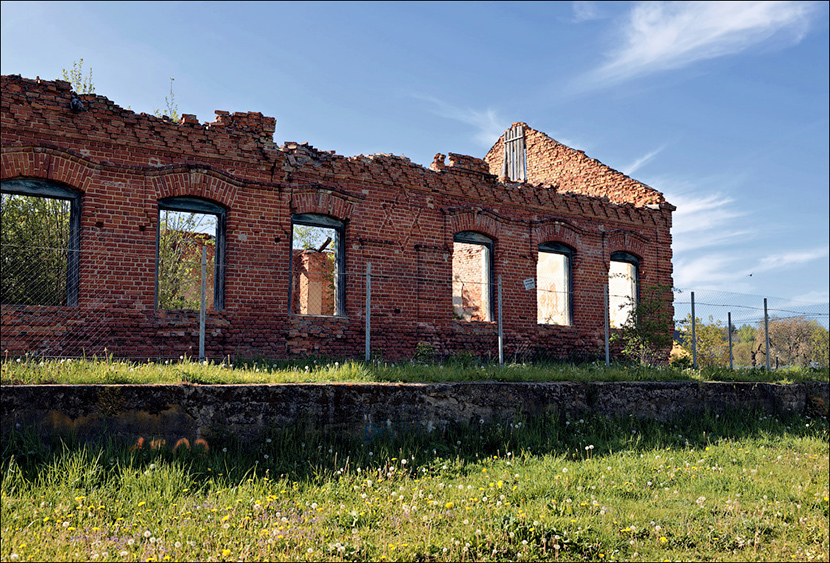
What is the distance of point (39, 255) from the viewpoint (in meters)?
10.1

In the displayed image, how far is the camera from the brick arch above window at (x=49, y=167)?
10609 mm

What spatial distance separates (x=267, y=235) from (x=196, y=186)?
4.92 feet

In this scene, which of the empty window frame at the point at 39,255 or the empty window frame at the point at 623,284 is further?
the empty window frame at the point at 623,284

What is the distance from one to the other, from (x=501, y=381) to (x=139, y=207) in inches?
269

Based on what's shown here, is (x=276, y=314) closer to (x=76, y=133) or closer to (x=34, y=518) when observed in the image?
(x=76, y=133)

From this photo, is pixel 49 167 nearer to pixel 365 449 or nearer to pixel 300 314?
pixel 300 314

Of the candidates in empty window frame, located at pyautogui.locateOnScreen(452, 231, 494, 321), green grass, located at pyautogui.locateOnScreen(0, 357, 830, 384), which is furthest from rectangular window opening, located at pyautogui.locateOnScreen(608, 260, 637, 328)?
green grass, located at pyautogui.locateOnScreen(0, 357, 830, 384)

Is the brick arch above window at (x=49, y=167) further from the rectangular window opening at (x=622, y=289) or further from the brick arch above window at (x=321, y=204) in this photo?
the rectangular window opening at (x=622, y=289)

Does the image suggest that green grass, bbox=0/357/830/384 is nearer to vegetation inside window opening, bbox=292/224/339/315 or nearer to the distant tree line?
the distant tree line

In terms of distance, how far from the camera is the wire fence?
10.4m

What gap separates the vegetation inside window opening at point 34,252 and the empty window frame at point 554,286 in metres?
8.20

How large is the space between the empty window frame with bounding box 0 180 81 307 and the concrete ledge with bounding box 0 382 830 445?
3.19 meters

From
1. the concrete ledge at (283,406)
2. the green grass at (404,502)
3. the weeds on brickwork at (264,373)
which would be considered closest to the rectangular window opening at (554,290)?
the weeds on brickwork at (264,373)

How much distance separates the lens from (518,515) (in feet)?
17.4
